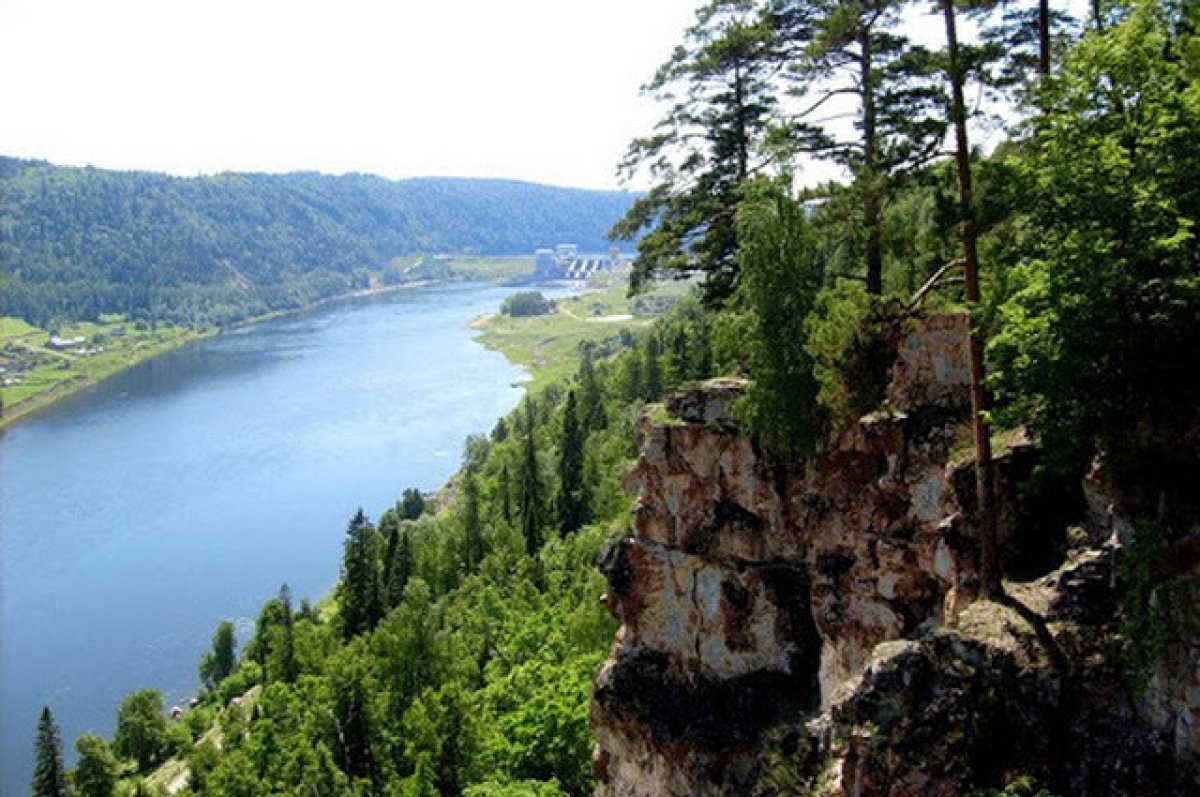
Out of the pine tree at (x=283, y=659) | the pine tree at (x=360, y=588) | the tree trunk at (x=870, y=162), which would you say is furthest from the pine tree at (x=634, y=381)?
the tree trunk at (x=870, y=162)

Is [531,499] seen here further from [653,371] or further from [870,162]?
[870,162]

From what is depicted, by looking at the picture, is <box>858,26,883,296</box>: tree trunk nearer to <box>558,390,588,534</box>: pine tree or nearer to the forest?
the forest

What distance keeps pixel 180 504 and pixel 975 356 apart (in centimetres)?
9533

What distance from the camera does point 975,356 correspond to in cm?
1581

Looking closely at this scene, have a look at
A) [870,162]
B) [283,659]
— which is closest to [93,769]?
[283,659]

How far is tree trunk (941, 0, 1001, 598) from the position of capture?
50.9 feet

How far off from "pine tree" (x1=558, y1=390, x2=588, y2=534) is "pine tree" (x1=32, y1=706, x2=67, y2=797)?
33956 millimetres

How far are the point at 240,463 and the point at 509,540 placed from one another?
53.8 metres

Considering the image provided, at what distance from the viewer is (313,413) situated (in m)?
130

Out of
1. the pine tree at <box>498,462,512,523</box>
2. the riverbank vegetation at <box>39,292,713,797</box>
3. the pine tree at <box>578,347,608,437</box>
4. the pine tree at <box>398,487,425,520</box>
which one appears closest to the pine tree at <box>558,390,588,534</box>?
the riverbank vegetation at <box>39,292,713,797</box>

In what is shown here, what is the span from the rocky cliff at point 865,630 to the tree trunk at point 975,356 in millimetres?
655

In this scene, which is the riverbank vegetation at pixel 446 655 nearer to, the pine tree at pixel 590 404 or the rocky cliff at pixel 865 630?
the pine tree at pixel 590 404

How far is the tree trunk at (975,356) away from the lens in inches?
611

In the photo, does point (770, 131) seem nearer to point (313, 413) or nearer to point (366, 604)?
point (366, 604)
